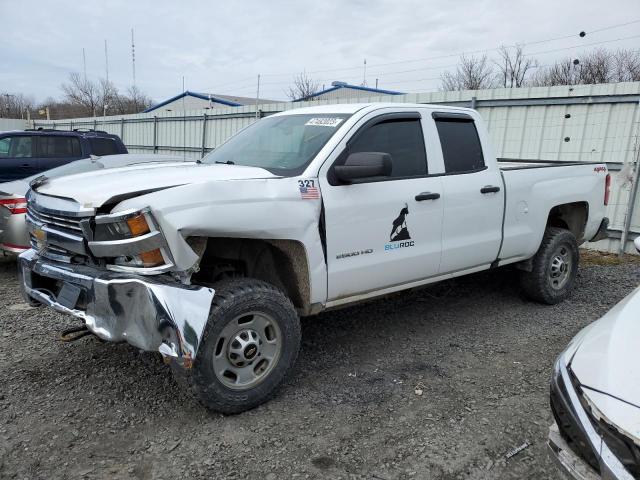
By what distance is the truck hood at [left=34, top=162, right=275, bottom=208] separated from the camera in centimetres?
285

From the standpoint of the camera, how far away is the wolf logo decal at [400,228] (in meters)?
3.78

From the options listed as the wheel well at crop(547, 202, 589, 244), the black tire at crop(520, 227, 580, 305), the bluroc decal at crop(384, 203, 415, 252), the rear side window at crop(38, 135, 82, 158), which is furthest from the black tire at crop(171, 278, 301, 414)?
the rear side window at crop(38, 135, 82, 158)

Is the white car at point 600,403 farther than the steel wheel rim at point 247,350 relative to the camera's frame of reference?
No

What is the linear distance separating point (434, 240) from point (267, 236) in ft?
5.15

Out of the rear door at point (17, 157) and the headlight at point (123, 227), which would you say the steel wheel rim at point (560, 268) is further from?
the rear door at point (17, 157)

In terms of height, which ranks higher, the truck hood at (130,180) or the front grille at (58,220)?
the truck hood at (130,180)

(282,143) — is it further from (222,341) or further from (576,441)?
(576,441)

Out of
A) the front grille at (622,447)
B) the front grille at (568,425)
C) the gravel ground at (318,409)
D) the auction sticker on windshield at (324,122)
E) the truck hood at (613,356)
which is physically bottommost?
the gravel ground at (318,409)

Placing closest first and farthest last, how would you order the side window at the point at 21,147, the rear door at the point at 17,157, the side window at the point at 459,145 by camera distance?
1. the side window at the point at 459,145
2. the rear door at the point at 17,157
3. the side window at the point at 21,147

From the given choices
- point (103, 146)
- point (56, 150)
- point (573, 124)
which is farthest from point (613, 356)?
point (56, 150)

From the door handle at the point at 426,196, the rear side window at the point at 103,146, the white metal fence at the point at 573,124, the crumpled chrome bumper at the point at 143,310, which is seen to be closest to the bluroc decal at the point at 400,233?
the door handle at the point at 426,196

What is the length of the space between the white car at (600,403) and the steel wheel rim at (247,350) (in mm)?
1676

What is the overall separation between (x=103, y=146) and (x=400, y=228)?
7.94 meters

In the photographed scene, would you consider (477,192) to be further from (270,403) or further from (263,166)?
(270,403)
